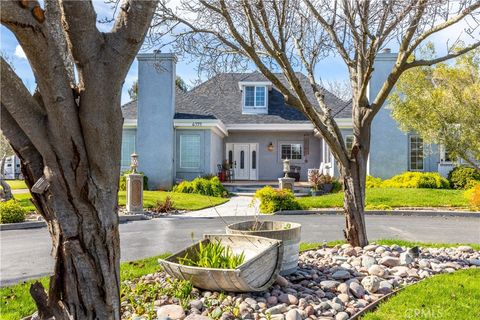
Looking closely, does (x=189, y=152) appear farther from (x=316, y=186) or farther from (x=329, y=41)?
(x=329, y=41)

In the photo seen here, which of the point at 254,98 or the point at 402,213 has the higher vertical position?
the point at 254,98

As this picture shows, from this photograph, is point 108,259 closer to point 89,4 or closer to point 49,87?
point 49,87

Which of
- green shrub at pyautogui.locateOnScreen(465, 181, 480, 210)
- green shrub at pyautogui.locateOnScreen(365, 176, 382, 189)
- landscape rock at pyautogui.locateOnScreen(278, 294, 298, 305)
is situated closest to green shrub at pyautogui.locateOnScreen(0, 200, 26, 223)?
landscape rock at pyautogui.locateOnScreen(278, 294, 298, 305)

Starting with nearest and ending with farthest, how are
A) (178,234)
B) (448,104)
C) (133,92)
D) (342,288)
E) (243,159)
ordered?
(342,288), (178,234), (448,104), (243,159), (133,92)

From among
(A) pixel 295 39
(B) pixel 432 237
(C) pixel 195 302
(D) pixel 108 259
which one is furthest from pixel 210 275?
(B) pixel 432 237

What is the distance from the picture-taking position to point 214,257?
15.2 feet

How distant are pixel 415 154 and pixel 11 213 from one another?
18698 millimetres

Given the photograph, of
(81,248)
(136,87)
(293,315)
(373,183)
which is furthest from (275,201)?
(136,87)

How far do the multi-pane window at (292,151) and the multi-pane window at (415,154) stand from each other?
675 centimetres

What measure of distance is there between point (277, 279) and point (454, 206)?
12691 mm

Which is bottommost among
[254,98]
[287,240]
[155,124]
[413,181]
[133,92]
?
[287,240]

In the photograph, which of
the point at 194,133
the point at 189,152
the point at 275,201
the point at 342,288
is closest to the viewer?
the point at 342,288

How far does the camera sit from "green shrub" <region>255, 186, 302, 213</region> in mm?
14398

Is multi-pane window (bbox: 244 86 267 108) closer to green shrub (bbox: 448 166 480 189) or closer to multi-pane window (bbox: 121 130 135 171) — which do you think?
multi-pane window (bbox: 121 130 135 171)
